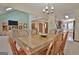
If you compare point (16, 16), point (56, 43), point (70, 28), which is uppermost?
point (16, 16)

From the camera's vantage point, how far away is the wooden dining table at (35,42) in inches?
122

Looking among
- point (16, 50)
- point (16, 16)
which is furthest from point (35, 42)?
point (16, 16)

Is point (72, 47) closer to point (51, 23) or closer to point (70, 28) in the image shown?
point (70, 28)

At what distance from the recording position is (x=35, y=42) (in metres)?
3.10

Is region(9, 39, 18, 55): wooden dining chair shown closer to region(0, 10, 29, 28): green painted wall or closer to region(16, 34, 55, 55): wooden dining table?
region(16, 34, 55, 55): wooden dining table

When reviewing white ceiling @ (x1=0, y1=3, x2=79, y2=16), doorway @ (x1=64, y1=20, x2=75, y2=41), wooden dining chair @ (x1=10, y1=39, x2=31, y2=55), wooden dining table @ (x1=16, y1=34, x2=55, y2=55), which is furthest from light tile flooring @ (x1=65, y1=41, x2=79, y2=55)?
wooden dining chair @ (x1=10, y1=39, x2=31, y2=55)

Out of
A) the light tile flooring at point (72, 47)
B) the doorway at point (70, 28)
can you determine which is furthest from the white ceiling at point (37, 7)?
the light tile flooring at point (72, 47)

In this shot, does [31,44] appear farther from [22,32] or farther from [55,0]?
[55,0]

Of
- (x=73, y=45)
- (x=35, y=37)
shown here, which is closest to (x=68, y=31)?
(x=73, y=45)

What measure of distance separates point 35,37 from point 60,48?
0.46m

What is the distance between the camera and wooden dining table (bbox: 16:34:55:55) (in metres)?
3.09

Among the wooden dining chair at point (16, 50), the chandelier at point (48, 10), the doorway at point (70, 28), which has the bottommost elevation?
the wooden dining chair at point (16, 50)

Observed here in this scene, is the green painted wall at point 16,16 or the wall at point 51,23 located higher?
the green painted wall at point 16,16

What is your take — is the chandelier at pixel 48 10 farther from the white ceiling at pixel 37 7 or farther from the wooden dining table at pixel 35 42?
the wooden dining table at pixel 35 42
